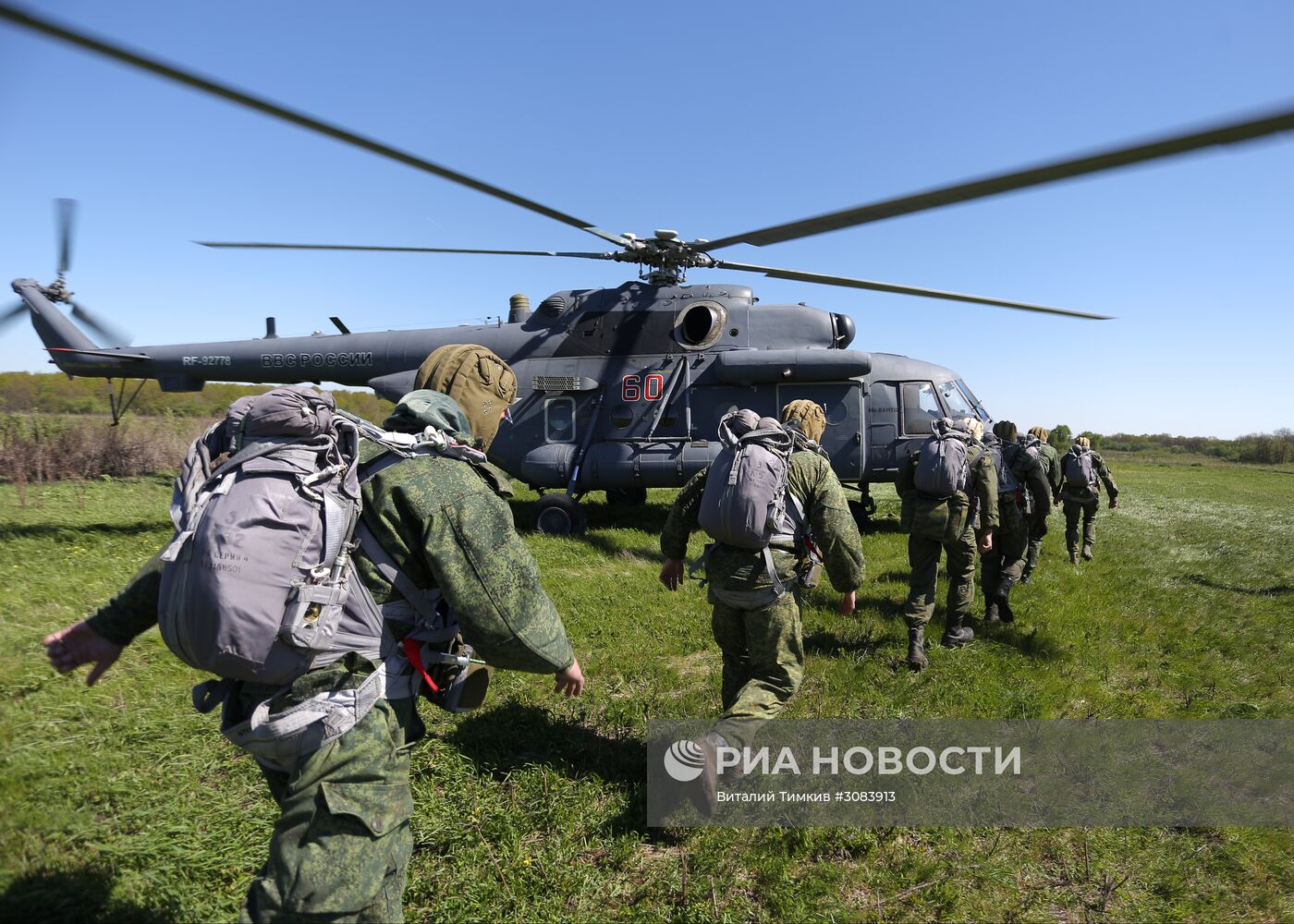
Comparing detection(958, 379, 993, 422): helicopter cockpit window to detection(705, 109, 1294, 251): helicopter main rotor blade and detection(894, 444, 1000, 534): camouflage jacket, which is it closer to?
detection(894, 444, 1000, 534): camouflage jacket

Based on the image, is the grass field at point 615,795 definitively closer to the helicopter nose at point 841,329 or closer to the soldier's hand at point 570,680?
A: the soldier's hand at point 570,680

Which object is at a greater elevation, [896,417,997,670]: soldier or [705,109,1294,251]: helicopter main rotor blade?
[705,109,1294,251]: helicopter main rotor blade

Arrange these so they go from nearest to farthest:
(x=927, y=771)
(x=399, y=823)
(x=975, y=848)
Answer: (x=399, y=823) → (x=975, y=848) → (x=927, y=771)

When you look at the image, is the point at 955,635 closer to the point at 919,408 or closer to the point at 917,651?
the point at 917,651

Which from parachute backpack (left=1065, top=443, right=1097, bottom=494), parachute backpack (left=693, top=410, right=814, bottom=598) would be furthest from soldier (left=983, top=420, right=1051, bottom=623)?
parachute backpack (left=693, top=410, right=814, bottom=598)

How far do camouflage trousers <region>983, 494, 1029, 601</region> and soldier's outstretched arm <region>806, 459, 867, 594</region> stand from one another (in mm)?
3357

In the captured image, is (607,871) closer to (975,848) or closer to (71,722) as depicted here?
(975,848)

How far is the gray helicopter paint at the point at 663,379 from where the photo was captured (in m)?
8.38

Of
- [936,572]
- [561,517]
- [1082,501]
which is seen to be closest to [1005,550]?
[936,572]

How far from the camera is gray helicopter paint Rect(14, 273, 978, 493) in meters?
8.38

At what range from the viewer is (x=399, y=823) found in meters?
1.67

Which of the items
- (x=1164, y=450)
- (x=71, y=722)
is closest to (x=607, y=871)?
(x=71, y=722)

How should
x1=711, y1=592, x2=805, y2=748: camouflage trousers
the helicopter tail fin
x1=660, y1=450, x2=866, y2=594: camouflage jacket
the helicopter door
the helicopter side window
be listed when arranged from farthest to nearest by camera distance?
the helicopter tail fin → the helicopter side window → the helicopter door → x1=660, y1=450, x2=866, y2=594: camouflage jacket → x1=711, y1=592, x2=805, y2=748: camouflage trousers

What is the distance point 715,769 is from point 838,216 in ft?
8.18
